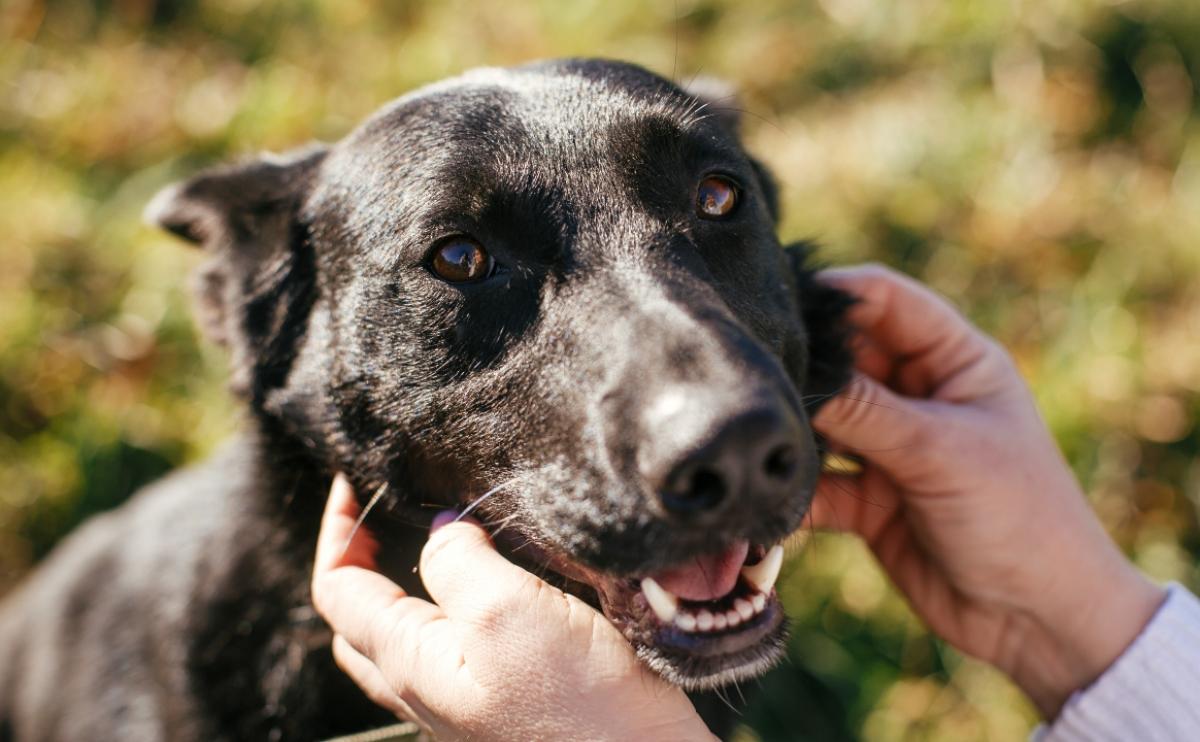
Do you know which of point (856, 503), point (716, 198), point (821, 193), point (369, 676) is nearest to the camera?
point (369, 676)

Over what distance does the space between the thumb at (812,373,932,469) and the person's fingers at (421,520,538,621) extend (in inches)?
37.6

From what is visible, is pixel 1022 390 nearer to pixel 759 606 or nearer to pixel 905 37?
pixel 759 606

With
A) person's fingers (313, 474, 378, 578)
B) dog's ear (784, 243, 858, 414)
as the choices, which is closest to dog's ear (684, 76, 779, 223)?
dog's ear (784, 243, 858, 414)

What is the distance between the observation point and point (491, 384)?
1987mm

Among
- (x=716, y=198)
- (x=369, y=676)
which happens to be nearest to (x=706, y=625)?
(x=369, y=676)

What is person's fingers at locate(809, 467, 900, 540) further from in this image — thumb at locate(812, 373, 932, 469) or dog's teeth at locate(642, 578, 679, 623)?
dog's teeth at locate(642, 578, 679, 623)

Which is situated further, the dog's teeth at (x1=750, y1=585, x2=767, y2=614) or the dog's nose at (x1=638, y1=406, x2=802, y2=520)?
the dog's teeth at (x1=750, y1=585, x2=767, y2=614)

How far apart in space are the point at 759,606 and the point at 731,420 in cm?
48

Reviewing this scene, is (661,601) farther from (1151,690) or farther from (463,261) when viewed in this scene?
(1151,690)

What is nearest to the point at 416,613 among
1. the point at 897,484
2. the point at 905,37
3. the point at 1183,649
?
the point at 897,484

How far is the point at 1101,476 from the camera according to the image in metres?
3.63

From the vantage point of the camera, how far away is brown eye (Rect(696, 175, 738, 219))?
7.13 feet

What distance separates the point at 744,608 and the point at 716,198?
916mm

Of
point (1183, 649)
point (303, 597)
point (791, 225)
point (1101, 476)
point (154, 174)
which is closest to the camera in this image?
point (1183, 649)
